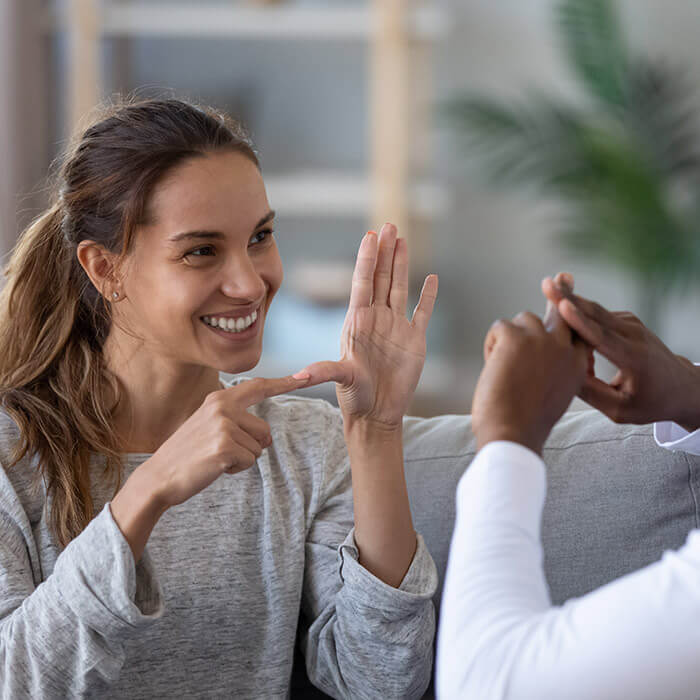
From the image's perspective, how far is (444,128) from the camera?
3.92 meters

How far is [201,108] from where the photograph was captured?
142 cm

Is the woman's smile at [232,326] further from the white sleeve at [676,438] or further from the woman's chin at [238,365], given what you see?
the white sleeve at [676,438]

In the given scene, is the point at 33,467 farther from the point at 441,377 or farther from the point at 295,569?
the point at 441,377

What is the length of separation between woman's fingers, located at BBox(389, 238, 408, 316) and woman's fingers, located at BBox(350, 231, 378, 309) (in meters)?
0.03

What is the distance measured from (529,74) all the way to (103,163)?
3.11 metres

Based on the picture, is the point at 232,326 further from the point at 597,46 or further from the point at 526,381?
the point at 597,46

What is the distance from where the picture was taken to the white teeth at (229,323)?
4.28 ft

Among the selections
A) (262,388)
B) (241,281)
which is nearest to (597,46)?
(241,281)

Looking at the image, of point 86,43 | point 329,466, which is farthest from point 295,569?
point 86,43

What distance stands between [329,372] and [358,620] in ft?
1.10

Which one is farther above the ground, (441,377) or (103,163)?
(103,163)

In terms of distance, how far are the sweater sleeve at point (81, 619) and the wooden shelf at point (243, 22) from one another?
298 cm

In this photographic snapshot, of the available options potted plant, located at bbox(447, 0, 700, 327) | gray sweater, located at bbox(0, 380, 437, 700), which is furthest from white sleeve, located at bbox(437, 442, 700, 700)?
potted plant, located at bbox(447, 0, 700, 327)

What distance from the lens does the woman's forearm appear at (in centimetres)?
123
